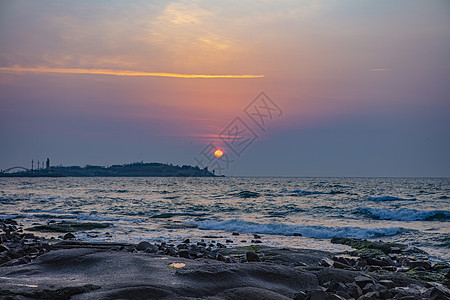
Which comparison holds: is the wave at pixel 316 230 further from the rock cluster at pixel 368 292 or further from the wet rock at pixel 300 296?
the wet rock at pixel 300 296

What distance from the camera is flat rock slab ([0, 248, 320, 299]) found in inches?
180

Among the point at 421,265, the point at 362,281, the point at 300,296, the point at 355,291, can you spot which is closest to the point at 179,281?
the point at 300,296

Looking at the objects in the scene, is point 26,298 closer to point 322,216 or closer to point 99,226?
point 99,226

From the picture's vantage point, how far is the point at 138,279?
510 centimetres

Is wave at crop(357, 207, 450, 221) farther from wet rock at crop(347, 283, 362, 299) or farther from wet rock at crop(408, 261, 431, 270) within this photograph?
wet rock at crop(347, 283, 362, 299)

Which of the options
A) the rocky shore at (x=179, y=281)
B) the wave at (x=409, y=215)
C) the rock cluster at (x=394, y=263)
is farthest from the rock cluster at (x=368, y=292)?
the wave at (x=409, y=215)

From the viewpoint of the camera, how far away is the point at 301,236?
17.5m

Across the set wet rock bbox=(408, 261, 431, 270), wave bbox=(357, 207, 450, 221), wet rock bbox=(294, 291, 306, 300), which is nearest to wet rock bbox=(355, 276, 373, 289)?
wet rock bbox=(294, 291, 306, 300)

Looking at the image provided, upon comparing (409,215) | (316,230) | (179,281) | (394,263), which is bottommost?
(409,215)

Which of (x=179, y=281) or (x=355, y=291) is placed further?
(x=355, y=291)

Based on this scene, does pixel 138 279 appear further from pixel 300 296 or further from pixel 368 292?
pixel 368 292

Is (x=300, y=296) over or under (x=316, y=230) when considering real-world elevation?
over

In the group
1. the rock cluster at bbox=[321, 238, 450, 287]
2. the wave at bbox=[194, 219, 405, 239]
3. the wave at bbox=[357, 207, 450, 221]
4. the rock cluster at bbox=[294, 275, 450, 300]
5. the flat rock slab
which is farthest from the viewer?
the wave at bbox=[357, 207, 450, 221]

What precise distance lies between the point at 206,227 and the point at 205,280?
15.4 metres
